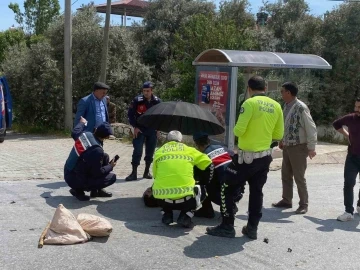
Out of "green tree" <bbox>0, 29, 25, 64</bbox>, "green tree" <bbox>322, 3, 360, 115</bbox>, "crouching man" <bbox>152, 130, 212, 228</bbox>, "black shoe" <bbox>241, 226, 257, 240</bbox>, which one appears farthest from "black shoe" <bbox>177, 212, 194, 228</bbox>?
"green tree" <bbox>0, 29, 25, 64</bbox>

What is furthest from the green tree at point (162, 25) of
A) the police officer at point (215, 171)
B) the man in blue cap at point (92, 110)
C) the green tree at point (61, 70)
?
the police officer at point (215, 171)

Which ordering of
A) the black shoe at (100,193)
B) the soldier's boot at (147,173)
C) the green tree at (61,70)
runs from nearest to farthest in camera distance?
the black shoe at (100,193)
the soldier's boot at (147,173)
the green tree at (61,70)

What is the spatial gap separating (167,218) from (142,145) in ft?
9.78

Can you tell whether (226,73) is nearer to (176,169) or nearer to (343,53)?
(176,169)

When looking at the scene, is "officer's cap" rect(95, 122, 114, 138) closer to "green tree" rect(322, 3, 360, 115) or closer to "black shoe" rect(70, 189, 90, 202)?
"black shoe" rect(70, 189, 90, 202)

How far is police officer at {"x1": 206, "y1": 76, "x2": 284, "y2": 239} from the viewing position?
5.86 m

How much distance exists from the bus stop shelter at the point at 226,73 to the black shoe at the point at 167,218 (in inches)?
205

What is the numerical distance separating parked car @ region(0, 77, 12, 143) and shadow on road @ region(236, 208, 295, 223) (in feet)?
28.0

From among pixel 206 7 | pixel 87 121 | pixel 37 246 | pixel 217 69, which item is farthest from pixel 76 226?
pixel 206 7

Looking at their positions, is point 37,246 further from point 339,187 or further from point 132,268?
A: point 339,187

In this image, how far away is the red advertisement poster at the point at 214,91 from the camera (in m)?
11.7

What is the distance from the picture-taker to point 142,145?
9156 millimetres

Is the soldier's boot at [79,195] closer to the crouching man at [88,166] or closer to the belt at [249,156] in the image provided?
the crouching man at [88,166]

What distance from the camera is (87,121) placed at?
8.43m
